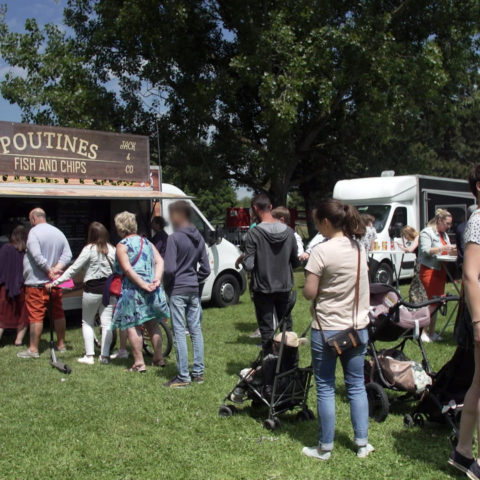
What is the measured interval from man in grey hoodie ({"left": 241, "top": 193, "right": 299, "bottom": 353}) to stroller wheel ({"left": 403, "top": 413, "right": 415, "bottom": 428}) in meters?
1.71

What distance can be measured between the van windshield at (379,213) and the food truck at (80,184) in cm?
455

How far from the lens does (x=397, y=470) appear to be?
371cm

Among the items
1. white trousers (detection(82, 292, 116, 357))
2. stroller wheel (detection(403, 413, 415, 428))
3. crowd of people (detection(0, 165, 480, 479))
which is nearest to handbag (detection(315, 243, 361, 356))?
crowd of people (detection(0, 165, 480, 479))

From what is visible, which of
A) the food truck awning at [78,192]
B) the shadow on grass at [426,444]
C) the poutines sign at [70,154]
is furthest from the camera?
the poutines sign at [70,154]

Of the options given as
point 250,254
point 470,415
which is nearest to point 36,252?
point 250,254

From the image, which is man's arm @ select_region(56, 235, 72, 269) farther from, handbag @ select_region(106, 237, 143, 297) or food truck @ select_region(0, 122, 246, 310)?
food truck @ select_region(0, 122, 246, 310)

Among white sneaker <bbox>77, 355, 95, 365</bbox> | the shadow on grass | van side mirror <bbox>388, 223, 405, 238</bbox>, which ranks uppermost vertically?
van side mirror <bbox>388, 223, 405, 238</bbox>

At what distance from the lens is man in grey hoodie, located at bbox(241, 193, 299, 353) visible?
5812 millimetres

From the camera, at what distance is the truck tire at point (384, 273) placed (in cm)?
1285

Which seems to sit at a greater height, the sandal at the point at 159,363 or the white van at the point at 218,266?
the white van at the point at 218,266

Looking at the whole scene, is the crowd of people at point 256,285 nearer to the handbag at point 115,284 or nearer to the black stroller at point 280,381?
the handbag at point 115,284

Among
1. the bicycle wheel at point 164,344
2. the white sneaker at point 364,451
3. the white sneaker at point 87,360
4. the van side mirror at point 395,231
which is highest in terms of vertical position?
the van side mirror at point 395,231

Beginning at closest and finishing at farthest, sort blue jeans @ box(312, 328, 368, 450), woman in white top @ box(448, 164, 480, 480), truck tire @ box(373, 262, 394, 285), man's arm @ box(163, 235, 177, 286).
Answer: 1. woman in white top @ box(448, 164, 480, 480)
2. blue jeans @ box(312, 328, 368, 450)
3. man's arm @ box(163, 235, 177, 286)
4. truck tire @ box(373, 262, 394, 285)

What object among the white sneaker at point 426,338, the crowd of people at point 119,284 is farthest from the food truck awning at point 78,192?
the white sneaker at point 426,338
